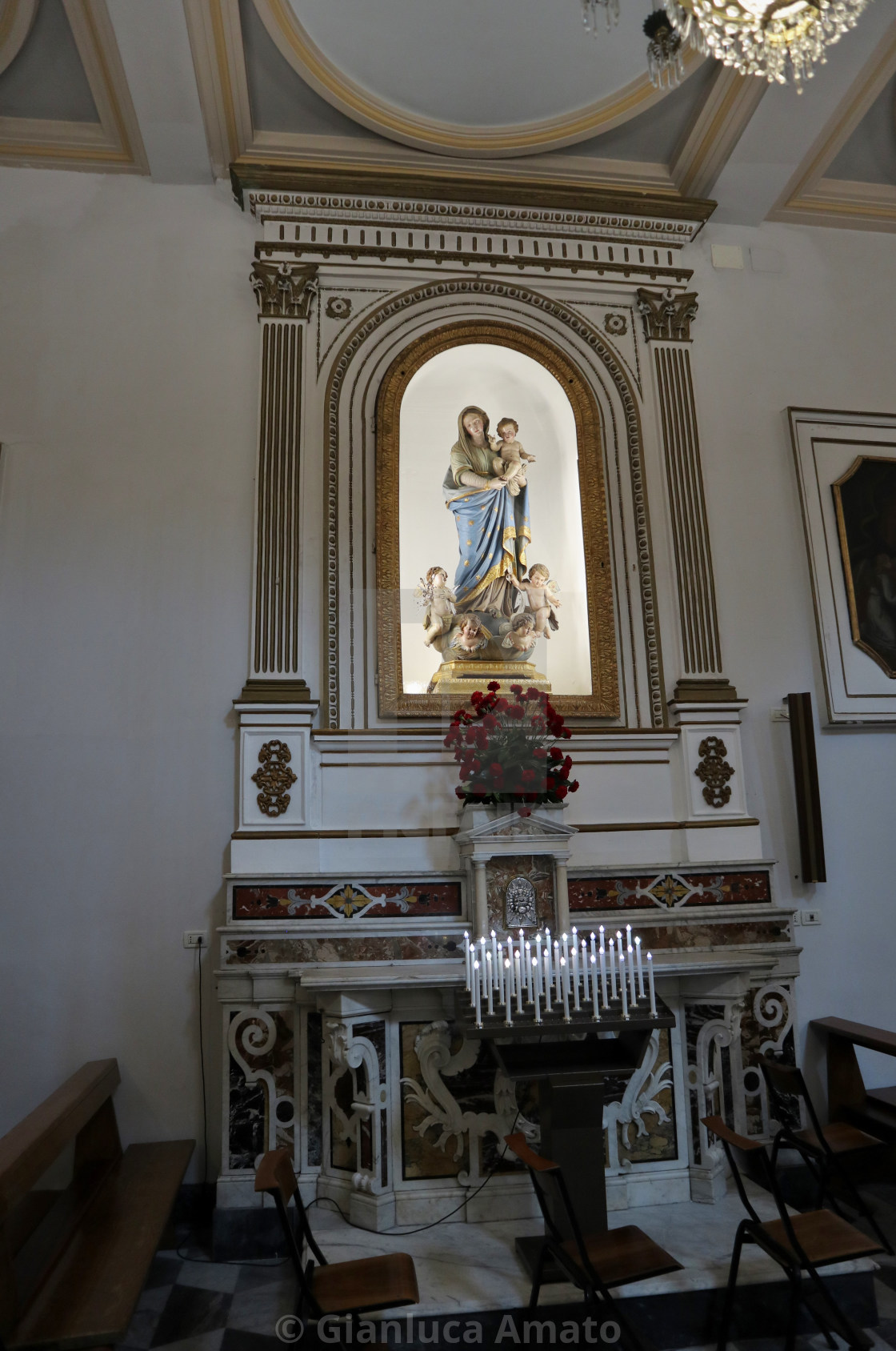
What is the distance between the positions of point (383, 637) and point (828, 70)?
4.20 m

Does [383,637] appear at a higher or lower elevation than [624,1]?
lower

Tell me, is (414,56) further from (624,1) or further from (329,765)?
(329,765)

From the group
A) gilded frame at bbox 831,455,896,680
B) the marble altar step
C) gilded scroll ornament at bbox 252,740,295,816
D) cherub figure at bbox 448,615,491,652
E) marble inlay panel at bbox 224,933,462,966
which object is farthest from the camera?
gilded frame at bbox 831,455,896,680

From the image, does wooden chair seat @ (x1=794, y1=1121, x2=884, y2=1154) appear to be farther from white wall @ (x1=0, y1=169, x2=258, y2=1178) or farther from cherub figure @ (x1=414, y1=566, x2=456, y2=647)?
cherub figure @ (x1=414, y1=566, x2=456, y2=647)

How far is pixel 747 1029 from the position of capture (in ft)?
15.8

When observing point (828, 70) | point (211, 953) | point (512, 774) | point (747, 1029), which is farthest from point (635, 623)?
point (828, 70)

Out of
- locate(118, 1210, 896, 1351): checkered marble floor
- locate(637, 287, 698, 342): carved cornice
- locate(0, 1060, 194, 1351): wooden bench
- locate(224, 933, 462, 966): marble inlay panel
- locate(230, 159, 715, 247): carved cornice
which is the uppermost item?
locate(230, 159, 715, 247): carved cornice

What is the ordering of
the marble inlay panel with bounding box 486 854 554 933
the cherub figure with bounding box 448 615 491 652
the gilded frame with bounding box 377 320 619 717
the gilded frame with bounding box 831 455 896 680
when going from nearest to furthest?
the marble inlay panel with bounding box 486 854 554 933, the gilded frame with bounding box 377 320 619 717, the cherub figure with bounding box 448 615 491 652, the gilded frame with bounding box 831 455 896 680

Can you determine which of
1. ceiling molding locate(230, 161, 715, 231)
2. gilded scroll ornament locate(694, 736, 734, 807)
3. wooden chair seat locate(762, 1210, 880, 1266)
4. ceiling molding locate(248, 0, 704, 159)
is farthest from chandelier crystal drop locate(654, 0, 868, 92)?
wooden chair seat locate(762, 1210, 880, 1266)

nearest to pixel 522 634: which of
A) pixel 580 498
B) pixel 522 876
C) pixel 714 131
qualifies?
pixel 580 498

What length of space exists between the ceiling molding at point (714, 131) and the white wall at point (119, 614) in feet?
9.09

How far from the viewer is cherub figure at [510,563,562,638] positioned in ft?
18.9

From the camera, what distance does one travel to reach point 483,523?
5.88m

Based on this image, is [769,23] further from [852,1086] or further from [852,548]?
[852,1086]
